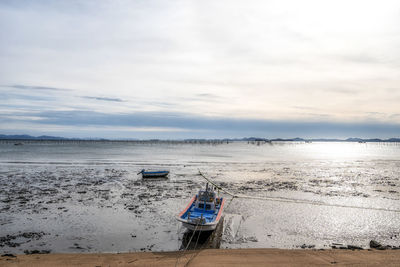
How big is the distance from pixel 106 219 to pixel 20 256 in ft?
27.7

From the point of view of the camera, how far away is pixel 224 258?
48.2ft

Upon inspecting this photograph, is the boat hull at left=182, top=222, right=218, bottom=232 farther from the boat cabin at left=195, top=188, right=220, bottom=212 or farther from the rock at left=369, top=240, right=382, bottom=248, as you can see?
the rock at left=369, top=240, right=382, bottom=248

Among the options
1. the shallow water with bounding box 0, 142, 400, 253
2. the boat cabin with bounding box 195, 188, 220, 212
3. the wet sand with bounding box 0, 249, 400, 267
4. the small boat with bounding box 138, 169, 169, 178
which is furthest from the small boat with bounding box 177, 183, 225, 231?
the small boat with bounding box 138, 169, 169, 178

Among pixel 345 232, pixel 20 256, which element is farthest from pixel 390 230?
pixel 20 256

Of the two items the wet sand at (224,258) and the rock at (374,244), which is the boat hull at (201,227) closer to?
the wet sand at (224,258)

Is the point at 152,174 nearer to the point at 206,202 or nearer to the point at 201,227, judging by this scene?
the point at 206,202

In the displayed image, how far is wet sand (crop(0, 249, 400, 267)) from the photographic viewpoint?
14.0m

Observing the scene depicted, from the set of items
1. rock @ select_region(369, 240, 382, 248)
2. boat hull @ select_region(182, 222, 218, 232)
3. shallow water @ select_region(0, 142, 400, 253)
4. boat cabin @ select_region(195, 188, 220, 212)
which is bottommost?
shallow water @ select_region(0, 142, 400, 253)

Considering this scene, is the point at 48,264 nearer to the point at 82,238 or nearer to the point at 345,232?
the point at 82,238

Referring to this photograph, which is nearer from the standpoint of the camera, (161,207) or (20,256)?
(20,256)

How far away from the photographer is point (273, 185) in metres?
40.4

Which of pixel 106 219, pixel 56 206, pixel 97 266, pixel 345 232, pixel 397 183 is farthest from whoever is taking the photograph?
pixel 397 183

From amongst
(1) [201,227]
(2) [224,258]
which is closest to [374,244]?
(2) [224,258]

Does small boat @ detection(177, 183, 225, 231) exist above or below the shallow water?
above
